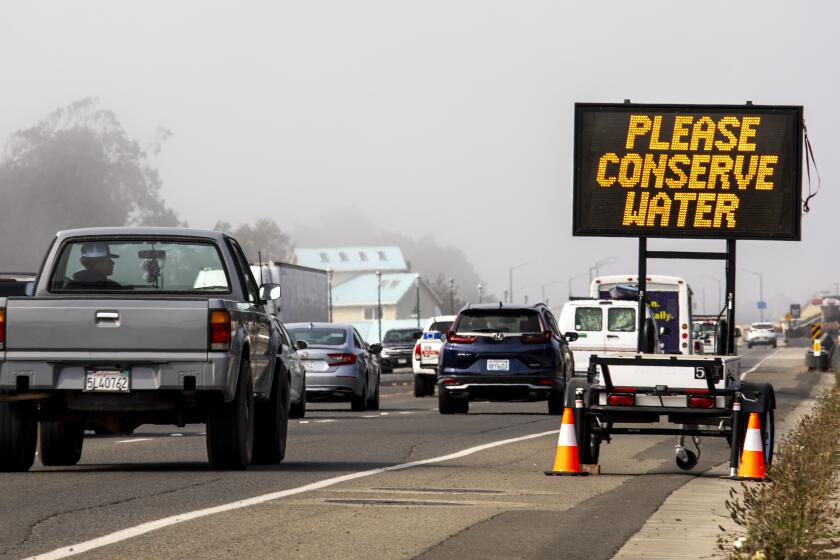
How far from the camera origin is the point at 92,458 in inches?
716

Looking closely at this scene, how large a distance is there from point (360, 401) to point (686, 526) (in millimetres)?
19886

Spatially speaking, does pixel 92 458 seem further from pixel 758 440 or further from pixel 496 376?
pixel 496 376

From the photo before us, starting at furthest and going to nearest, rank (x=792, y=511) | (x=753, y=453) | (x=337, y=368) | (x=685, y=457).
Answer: (x=337, y=368)
(x=685, y=457)
(x=753, y=453)
(x=792, y=511)

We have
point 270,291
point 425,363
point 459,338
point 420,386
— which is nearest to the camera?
point 270,291

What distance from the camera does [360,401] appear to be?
103 ft

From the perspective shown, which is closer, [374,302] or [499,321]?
[499,321]

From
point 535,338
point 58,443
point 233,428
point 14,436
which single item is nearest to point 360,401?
point 535,338

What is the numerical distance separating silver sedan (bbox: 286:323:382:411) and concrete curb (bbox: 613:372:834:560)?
1568cm

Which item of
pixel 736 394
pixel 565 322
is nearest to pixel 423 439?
pixel 736 394

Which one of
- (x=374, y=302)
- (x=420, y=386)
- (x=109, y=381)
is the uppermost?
(x=109, y=381)

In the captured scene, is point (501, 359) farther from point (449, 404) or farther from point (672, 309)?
point (672, 309)

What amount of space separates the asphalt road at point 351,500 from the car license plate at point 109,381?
763 millimetres

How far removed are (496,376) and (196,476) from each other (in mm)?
14056

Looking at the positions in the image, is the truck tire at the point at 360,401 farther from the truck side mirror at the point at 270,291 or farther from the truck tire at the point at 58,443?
the truck side mirror at the point at 270,291
